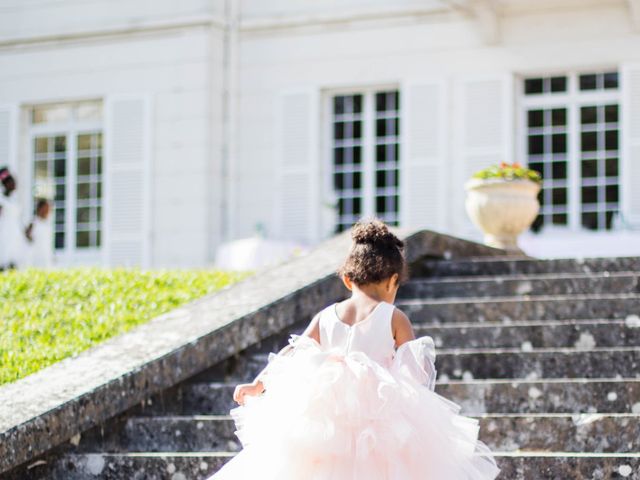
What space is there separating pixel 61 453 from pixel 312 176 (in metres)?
9.40

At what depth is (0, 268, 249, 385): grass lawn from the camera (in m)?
6.70

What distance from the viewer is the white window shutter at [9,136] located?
15.7 meters

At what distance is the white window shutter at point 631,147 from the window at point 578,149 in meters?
0.26

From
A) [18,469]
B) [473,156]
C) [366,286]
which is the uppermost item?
[473,156]

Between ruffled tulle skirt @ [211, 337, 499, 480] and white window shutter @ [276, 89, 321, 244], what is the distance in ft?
34.1

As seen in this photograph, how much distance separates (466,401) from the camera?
570 cm

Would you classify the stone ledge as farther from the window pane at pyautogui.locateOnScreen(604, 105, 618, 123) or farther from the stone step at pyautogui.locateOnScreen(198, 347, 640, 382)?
the window pane at pyautogui.locateOnScreen(604, 105, 618, 123)

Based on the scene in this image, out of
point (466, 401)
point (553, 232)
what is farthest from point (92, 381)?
point (553, 232)

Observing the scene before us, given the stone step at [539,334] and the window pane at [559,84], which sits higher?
the window pane at [559,84]

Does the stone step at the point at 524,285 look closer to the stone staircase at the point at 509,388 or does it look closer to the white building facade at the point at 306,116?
the stone staircase at the point at 509,388

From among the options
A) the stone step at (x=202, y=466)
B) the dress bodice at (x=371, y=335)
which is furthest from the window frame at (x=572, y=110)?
the dress bodice at (x=371, y=335)

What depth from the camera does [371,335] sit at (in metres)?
4.21

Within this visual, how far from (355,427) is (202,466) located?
1.26 m

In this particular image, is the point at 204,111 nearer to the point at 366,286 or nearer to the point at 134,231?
the point at 134,231
